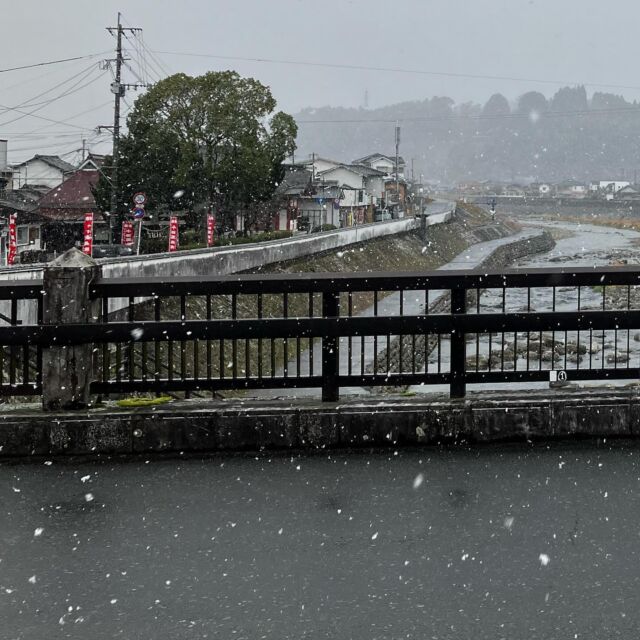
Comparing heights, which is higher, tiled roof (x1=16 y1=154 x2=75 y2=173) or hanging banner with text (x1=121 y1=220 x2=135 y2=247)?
tiled roof (x1=16 y1=154 x2=75 y2=173)

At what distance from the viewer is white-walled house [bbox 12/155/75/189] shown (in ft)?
265

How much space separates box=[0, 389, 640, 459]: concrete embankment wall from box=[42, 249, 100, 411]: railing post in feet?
0.67

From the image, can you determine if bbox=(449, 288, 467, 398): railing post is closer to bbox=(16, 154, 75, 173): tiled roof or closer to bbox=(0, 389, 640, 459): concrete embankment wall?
bbox=(0, 389, 640, 459): concrete embankment wall

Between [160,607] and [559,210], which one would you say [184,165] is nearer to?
[160,607]

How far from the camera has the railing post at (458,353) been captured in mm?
7291

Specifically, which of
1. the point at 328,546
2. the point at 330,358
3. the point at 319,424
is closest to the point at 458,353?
the point at 330,358

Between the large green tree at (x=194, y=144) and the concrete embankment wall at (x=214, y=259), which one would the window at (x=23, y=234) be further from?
the concrete embankment wall at (x=214, y=259)

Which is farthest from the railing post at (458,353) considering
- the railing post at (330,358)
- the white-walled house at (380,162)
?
the white-walled house at (380,162)

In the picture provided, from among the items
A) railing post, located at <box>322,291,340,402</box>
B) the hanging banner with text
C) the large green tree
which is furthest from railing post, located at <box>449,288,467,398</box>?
the large green tree

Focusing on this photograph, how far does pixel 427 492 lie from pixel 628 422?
2160mm

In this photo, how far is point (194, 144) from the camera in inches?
2068

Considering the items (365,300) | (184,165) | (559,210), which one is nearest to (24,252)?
(184,165)

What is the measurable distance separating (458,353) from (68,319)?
2.85 metres

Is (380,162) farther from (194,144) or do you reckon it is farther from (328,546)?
(328,546)
